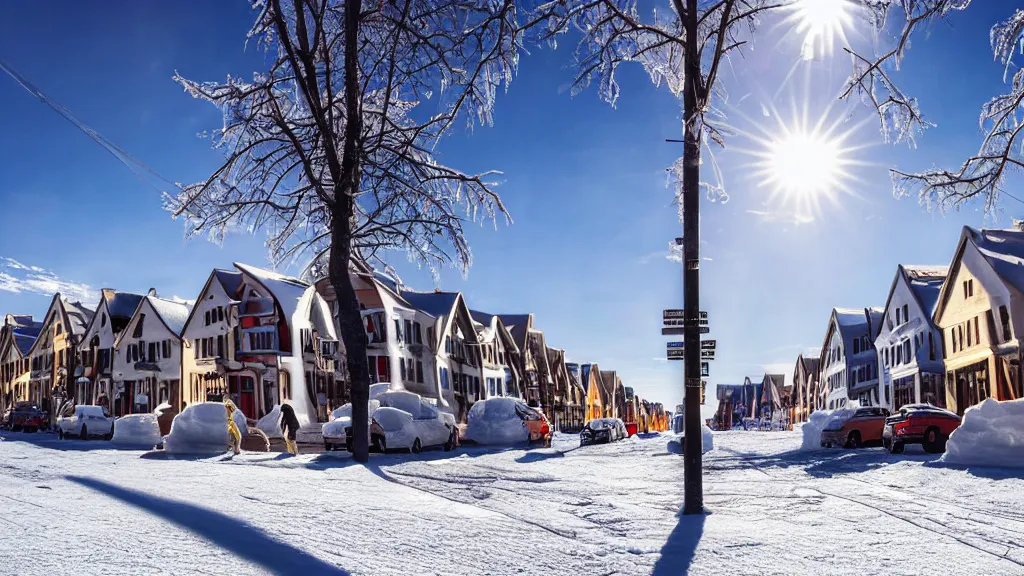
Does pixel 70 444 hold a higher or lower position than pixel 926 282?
lower

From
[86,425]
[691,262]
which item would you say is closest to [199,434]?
[691,262]

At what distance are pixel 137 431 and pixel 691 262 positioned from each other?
87.2ft

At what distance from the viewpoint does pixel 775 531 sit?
9000 millimetres

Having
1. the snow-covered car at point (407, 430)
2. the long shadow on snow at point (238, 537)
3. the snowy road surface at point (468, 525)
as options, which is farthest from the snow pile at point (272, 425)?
the long shadow on snow at point (238, 537)

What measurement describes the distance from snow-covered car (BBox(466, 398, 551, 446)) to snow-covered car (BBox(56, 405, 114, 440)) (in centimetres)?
1930

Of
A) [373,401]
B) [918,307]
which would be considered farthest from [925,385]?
[373,401]

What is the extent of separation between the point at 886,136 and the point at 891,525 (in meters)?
6.74

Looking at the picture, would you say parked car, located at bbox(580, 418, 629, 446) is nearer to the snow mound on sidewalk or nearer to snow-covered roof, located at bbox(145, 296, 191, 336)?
the snow mound on sidewalk

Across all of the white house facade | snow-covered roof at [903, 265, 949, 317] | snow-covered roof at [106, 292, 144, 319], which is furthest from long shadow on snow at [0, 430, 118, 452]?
snow-covered roof at [903, 265, 949, 317]

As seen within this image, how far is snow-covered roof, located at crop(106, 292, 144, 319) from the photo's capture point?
6131 cm

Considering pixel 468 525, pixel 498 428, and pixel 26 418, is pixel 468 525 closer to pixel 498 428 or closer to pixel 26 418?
pixel 498 428

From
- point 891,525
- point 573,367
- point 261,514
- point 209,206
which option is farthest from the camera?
point 573,367

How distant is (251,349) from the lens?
47188 millimetres

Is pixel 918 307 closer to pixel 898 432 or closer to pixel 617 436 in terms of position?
pixel 617 436
